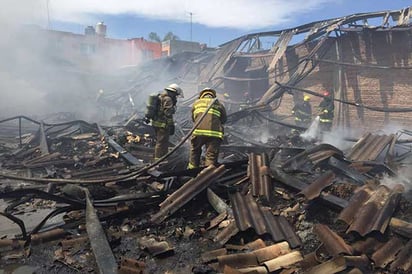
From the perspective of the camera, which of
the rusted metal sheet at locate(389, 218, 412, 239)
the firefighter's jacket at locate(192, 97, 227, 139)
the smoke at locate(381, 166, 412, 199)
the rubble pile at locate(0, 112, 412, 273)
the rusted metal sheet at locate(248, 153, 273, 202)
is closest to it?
the rubble pile at locate(0, 112, 412, 273)

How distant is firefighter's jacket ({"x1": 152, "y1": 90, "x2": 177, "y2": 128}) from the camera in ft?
22.2

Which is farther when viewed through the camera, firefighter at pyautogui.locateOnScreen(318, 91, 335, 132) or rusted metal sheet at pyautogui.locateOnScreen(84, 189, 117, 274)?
firefighter at pyautogui.locateOnScreen(318, 91, 335, 132)

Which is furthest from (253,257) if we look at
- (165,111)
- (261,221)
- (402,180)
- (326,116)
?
(326,116)

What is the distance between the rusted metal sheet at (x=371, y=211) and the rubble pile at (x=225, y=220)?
0.04 feet

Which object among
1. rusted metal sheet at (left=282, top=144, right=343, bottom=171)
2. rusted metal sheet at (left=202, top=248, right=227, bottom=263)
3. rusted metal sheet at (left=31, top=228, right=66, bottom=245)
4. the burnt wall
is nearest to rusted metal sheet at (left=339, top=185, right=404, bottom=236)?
rusted metal sheet at (left=202, top=248, right=227, bottom=263)

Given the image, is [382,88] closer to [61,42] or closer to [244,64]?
[244,64]

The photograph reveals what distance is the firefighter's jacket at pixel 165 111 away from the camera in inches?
266

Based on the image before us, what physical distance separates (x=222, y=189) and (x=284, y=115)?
39.4 ft

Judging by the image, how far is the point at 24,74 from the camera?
19.7 metres

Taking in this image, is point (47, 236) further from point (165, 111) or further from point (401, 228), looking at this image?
point (401, 228)

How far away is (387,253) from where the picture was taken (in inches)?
128

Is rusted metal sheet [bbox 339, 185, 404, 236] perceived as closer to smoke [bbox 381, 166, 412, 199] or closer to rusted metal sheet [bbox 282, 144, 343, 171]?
smoke [bbox 381, 166, 412, 199]

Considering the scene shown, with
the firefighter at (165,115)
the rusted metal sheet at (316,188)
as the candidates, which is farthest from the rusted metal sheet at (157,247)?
the firefighter at (165,115)

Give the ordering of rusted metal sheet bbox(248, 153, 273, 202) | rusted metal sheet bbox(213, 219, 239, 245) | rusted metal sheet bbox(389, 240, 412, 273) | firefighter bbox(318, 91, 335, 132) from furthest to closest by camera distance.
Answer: firefighter bbox(318, 91, 335, 132), rusted metal sheet bbox(248, 153, 273, 202), rusted metal sheet bbox(213, 219, 239, 245), rusted metal sheet bbox(389, 240, 412, 273)
